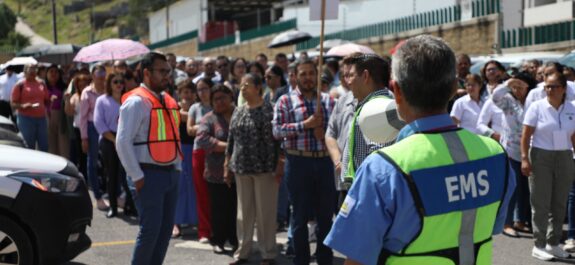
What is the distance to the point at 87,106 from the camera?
36.6 ft

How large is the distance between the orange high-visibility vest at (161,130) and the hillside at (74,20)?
102m

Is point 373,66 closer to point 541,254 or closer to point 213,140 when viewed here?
point 213,140

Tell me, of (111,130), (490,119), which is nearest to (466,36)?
(490,119)

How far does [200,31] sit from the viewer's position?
6219cm

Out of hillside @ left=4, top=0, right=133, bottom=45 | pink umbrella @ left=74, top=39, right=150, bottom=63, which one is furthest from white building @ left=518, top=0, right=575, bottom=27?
hillside @ left=4, top=0, right=133, bottom=45

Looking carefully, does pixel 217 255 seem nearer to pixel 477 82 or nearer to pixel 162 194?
pixel 162 194

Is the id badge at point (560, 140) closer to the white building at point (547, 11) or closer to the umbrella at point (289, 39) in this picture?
the umbrella at point (289, 39)

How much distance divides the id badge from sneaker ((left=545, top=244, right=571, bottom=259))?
1.01 m

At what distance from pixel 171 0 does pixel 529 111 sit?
76.8 m

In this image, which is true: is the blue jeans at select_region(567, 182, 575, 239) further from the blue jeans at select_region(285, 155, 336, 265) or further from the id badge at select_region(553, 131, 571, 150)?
the blue jeans at select_region(285, 155, 336, 265)

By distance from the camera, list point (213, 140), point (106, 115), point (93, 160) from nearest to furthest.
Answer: point (213, 140) → point (106, 115) → point (93, 160)

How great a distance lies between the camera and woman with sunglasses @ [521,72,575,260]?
8055 millimetres

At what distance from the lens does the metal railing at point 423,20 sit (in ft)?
83.4

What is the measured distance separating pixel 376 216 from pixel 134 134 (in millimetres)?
3751
